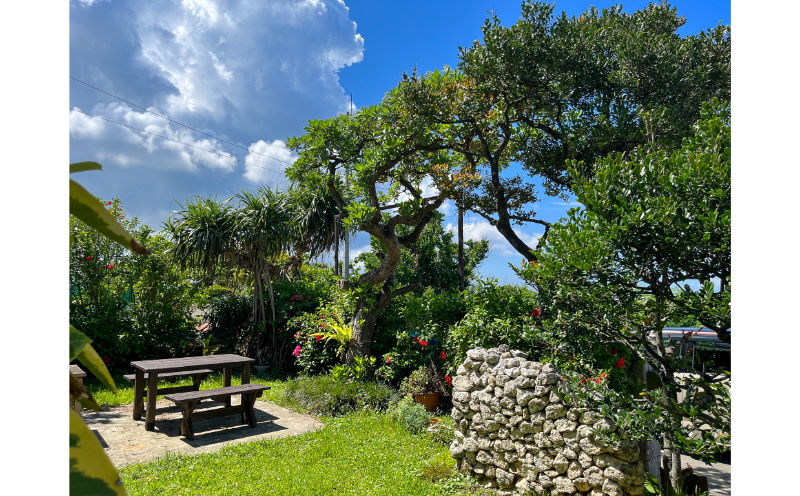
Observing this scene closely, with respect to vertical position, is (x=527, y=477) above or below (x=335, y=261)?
below

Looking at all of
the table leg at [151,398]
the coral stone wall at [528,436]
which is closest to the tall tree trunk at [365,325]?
the table leg at [151,398]

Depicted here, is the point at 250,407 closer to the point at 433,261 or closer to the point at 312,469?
the point at 312,469

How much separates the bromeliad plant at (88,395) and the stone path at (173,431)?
16.3ft

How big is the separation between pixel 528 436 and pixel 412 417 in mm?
1875

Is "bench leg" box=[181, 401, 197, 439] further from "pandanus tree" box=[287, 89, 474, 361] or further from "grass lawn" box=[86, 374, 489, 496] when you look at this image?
"pandanus tree" box=[287, 89, 474, 361]

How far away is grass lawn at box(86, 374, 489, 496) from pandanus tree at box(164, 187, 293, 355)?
4.41 m

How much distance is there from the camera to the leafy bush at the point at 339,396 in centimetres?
641

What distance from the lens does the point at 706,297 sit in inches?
93.9

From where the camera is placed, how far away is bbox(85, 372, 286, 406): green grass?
677cm

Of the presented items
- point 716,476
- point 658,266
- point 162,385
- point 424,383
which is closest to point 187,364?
point 162,385

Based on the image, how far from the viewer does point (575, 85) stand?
19.5 feet

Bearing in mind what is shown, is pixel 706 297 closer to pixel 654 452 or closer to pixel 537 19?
pixel 654 452
